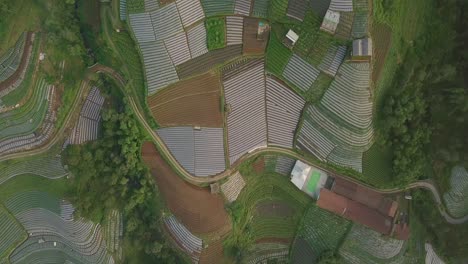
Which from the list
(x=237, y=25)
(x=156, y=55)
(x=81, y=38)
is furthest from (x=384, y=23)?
(x=81, y=38)

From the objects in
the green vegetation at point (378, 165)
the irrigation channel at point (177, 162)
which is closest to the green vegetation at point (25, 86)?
the irrigation channel at point (177, 162)

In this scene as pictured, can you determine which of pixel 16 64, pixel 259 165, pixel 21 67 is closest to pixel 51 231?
pixel 21 67

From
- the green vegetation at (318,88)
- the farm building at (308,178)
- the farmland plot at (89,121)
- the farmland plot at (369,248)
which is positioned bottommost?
the farmland plot at (369,248)

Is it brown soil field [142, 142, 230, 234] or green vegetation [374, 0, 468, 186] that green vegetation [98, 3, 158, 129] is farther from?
green vegetation [374, 0, 468, 186]

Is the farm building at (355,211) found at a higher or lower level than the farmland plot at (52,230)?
higher

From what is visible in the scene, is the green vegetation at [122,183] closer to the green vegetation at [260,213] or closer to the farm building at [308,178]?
the green vegetation at [260,213]

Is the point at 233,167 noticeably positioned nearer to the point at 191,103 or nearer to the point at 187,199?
the point at 187,199
